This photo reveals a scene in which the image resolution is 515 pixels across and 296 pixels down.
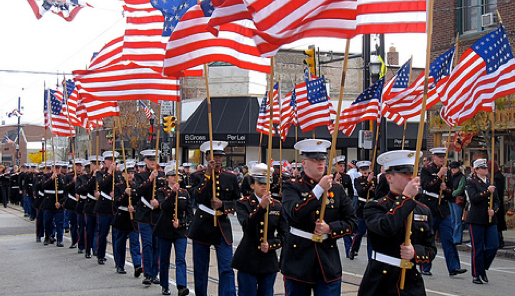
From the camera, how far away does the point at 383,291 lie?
16.8 ft

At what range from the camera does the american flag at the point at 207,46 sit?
7938 mm

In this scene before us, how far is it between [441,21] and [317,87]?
28.5ft

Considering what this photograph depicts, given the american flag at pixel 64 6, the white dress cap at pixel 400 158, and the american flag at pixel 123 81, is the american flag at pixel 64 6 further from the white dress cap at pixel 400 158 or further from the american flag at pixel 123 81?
the white dress cap at pixel 400 158

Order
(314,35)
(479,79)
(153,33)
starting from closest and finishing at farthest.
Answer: (314,35) < (153,33) < (479,79)

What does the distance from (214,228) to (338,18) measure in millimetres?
3539

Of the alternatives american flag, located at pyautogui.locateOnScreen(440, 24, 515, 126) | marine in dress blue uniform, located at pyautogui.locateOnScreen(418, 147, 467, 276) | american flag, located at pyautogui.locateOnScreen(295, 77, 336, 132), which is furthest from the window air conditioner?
marine in dress blue uniform, located at pyautogui.locateOnScreen(418, 147, 467, 276)

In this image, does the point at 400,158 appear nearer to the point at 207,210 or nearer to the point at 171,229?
the point at 207,210

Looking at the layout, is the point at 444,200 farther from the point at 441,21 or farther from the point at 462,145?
the point at 441,21

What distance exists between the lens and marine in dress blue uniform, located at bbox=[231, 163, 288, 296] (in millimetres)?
6602

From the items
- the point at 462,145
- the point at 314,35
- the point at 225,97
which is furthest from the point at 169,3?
the point at 225,97

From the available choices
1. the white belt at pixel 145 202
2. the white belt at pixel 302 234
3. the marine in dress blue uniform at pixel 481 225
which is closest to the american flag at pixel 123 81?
the white belt at pixel 145 202

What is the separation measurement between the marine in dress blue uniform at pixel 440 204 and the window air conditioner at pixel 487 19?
9.30 metres

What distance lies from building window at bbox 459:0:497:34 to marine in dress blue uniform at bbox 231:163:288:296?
1434cm

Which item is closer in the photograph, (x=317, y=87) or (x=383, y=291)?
(x=383, y=291)
